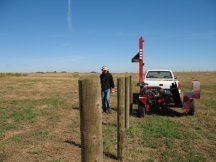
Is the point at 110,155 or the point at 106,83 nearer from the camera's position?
the point at 110,155

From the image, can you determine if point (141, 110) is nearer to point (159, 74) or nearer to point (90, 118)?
point (159, 74)

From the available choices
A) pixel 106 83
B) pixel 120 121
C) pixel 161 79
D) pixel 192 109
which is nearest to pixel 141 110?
pixel 106 83

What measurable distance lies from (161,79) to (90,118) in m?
9.99

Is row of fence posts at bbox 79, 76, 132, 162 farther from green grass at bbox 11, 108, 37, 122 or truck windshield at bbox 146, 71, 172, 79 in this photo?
truck windshield at bbox 146, 71, 172, 79

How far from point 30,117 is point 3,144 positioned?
3498 mm

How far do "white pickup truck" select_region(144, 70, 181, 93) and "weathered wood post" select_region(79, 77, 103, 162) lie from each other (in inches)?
358

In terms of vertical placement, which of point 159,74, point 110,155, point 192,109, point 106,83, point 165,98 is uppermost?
point 159,74

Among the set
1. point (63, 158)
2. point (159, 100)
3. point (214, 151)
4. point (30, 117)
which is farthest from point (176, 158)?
point (30, 117)

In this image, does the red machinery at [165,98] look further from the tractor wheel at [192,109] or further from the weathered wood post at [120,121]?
the weathered wood post at [120,121]

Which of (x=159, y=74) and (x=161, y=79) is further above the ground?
(x=159, y=74)

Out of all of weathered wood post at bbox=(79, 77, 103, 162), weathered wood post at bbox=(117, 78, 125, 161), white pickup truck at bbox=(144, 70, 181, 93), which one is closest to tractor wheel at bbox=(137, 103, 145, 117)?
white pickup truck at bbox=(144, 70, 181, 93)

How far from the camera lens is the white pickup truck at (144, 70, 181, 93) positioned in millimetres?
11695

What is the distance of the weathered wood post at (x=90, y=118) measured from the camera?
98.7 inches

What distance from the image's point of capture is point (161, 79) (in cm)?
1224
